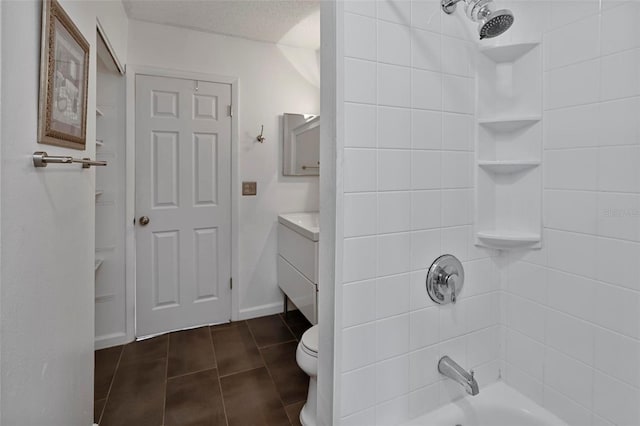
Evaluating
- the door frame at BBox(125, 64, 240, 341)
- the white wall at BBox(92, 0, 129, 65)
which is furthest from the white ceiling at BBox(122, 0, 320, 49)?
the door frame at BBox(125, 64, 240, 341)

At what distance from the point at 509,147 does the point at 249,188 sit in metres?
2.01

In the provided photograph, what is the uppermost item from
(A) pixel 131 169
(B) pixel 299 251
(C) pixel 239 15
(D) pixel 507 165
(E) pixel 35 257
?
(C) pixel 239 15

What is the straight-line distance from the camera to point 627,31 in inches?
34.9

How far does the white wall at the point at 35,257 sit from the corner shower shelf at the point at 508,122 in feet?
4.67

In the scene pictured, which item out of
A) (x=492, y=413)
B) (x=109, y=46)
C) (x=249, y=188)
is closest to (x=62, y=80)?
(x=109, y=46)

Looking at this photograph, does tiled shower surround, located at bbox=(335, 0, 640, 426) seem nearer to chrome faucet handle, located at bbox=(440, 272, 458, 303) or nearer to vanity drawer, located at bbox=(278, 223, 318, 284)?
chrome faucet handle, located at bbox=(440, 272, 458, 303)

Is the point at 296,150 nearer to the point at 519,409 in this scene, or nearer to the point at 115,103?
the point at 115,103

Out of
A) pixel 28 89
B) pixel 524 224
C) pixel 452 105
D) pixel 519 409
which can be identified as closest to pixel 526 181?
pixel 524 224

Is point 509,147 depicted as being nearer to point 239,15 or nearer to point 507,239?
point 507,239

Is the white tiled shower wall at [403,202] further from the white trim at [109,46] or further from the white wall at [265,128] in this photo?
the white wall at [265,128]

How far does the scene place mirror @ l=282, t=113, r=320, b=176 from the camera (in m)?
2.78

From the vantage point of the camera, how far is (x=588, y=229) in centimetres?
99

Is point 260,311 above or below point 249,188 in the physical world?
below

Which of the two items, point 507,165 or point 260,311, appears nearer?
point 507,165
